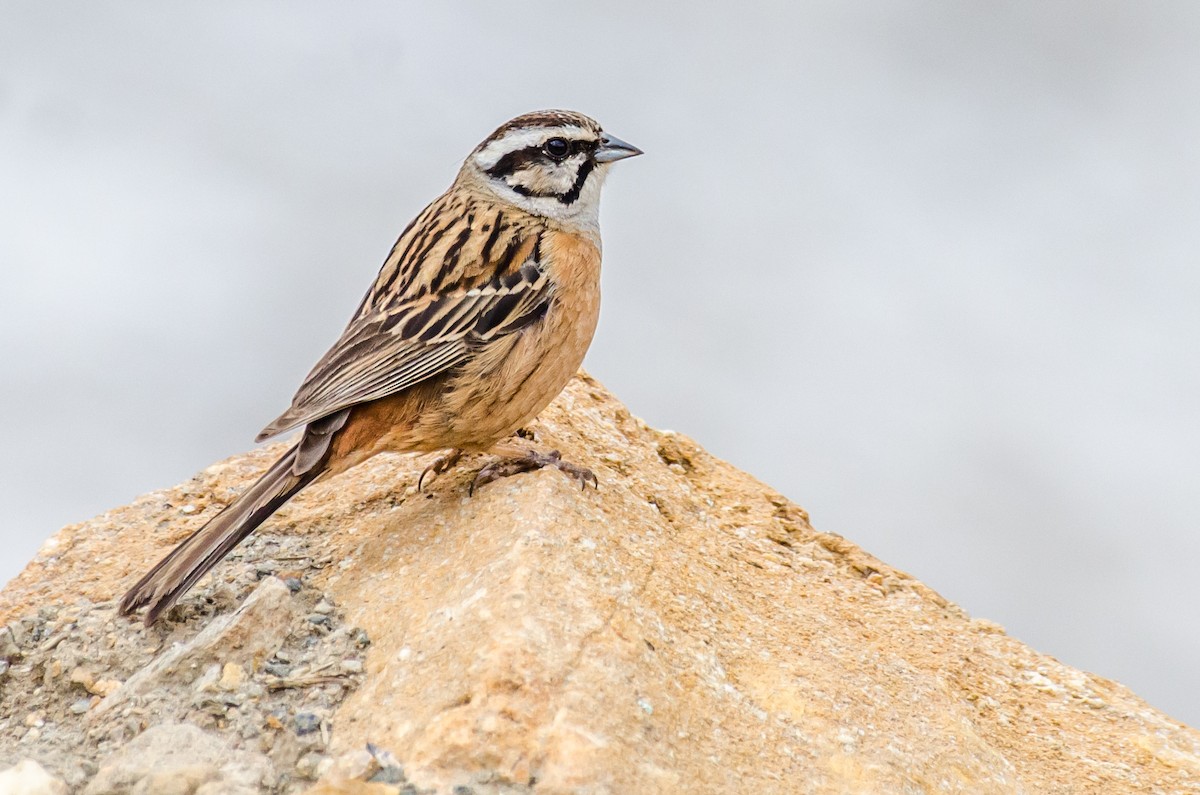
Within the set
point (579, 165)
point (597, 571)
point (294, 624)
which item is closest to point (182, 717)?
point (294, 624)

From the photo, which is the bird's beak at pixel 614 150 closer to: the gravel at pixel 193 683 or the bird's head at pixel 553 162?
the bird's head at pixel 553 162

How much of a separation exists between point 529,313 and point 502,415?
0.49m

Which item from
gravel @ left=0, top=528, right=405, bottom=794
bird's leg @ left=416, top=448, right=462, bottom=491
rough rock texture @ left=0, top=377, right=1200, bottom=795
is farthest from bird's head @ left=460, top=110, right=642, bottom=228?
gravel @ left=0, top=528, right=405, bottom=794

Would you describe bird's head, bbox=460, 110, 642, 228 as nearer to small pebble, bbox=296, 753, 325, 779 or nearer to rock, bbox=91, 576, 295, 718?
rock, bbox=91, 576, 295, 718

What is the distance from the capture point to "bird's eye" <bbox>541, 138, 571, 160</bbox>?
6613 mm

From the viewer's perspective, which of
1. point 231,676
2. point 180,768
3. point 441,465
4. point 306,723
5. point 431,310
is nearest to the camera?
point 180,768

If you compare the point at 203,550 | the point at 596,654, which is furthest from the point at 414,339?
the point at 596,654

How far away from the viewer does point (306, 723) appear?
176 inches

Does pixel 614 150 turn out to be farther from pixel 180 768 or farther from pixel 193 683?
pixel 180 768

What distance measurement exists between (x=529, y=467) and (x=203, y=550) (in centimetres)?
144

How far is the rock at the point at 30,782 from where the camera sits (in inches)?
167

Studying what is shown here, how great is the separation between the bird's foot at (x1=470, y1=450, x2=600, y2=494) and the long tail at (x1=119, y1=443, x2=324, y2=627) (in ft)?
2.64

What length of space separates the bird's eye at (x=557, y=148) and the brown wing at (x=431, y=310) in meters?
0.44

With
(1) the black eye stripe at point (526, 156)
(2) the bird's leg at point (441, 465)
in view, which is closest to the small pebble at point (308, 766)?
(2) the bird's leg at point (441, 465)
